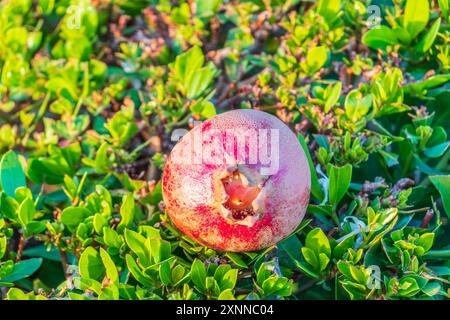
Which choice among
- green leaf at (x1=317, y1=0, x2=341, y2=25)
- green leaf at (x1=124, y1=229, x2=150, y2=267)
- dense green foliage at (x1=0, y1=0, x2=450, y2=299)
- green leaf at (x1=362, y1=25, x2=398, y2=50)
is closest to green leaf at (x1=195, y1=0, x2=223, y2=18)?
dense green foliage at (x1=0, y1=0, x2=450, y2=299)

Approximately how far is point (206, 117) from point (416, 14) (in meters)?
0.65

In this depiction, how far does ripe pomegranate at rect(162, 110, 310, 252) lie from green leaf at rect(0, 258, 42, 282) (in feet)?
1.33

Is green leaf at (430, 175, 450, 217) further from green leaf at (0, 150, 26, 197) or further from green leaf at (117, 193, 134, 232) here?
green leaf at (0, 150, 26, 197)

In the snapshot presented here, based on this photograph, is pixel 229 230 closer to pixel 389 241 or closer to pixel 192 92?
pixel 389 241

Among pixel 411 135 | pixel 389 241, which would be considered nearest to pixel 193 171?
pixel 389 241

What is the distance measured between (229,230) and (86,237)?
0.41m

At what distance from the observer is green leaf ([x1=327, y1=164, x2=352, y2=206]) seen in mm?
1460

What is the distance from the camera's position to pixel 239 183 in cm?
127

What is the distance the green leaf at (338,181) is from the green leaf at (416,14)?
52 centimetres

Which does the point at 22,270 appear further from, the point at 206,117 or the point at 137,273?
the point at 206,117

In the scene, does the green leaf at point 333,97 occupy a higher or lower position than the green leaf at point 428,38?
lower

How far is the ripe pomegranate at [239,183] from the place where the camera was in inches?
50.0

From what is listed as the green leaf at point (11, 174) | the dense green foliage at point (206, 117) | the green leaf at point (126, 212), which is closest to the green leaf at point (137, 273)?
the dense green foliage at point (206, 117)

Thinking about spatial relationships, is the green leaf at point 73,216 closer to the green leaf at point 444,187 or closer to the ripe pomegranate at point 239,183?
the ripe pomegranate at point 239,183
